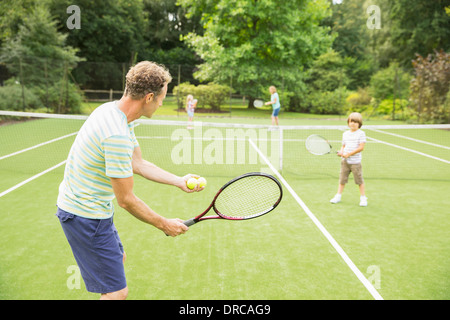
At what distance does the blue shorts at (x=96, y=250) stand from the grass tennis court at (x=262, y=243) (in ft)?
3.52

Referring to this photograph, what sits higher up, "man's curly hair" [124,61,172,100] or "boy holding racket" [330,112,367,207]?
"man's curly hair" [124,61,172,100]

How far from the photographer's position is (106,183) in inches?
101

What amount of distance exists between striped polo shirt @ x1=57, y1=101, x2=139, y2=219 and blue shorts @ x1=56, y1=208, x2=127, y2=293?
0.06 metres

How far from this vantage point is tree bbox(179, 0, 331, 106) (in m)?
27.0

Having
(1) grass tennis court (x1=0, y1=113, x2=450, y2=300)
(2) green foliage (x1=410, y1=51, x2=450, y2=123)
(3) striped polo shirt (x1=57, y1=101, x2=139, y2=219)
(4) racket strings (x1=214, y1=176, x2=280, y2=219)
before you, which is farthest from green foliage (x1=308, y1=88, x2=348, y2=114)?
(3) striped polo shirt (x1=57, y1=101, x2=139, y2=219)

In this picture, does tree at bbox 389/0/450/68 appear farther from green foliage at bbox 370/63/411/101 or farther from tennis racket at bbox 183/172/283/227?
tennis racket at bbox 183/172/283/227

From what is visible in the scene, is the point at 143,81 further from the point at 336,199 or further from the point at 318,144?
the point at 318,144

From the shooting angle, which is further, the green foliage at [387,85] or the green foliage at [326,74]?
the green foliage at [326,74]

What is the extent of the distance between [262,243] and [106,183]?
2.90 metres

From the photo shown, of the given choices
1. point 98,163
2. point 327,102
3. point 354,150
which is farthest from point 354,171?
point 327,102

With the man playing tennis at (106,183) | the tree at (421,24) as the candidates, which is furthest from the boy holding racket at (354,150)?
the tree at (421,24)

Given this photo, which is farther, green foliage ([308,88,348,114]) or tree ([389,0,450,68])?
tree ([389,0,450,68])

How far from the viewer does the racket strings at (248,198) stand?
12.3 ft

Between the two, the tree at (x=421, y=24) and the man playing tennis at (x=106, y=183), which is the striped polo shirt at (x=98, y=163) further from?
the tree at (x=421, y=24)
